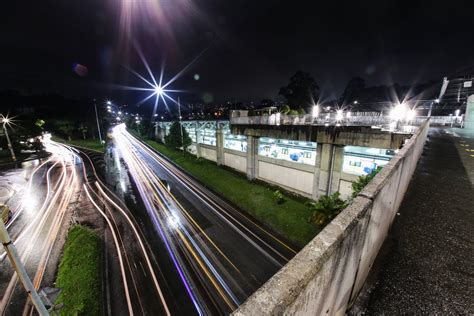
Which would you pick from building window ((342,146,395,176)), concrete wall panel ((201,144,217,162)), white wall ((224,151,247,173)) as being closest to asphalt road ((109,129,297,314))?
white wall ((224,151,247,173))

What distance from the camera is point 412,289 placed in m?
2.68

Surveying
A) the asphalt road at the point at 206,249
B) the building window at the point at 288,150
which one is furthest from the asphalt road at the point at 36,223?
the building window at the point at 288,150

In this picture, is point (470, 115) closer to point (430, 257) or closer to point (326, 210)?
point (326, 210)

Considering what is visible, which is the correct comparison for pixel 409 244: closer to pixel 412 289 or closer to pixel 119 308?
pixel 412 289

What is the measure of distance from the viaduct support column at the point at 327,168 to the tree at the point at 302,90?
138 ft

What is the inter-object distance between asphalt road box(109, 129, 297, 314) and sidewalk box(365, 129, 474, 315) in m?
7.59

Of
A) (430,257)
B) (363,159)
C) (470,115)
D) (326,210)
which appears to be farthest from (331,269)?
(470,115)

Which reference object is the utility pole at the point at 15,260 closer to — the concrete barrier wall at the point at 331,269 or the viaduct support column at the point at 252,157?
the concrete barrier wall at the point at 331,269

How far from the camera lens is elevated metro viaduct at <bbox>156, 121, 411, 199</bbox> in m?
13.1

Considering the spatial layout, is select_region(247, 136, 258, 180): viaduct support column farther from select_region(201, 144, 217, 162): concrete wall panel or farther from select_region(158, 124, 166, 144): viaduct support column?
Answer: select_region(158, 124, 166, 144): viaduct support column

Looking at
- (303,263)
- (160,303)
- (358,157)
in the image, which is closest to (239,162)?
(358,157)

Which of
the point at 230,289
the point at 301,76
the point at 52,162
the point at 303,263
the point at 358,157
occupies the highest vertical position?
the point at 301,76

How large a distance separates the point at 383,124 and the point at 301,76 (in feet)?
152

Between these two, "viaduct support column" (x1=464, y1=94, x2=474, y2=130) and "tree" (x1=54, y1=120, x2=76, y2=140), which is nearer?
"viaduct support column" (x1=464, y1=94, x2=474, y2=130)
